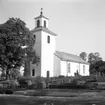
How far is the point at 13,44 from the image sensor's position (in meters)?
27.2

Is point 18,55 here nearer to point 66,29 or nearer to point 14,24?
point 14,24

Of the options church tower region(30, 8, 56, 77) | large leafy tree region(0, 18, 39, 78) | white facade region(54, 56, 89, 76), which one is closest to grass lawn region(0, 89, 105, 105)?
large leafy tree region(0, 18, 39, 78)

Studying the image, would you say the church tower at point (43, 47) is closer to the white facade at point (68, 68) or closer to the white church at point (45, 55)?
the white church at point (45, 55)

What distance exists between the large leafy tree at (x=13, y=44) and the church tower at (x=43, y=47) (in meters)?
5.27

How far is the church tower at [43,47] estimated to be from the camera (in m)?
35.2

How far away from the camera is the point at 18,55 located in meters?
28.2

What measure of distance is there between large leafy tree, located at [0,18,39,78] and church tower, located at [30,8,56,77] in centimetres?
527

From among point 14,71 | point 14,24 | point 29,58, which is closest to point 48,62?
point 29,58

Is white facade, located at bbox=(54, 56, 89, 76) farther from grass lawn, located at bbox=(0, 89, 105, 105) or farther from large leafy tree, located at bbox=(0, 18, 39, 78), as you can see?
grass lawn, located at bbox=(0, 89, 105, 105)

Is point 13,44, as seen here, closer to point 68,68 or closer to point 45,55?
point 45,55

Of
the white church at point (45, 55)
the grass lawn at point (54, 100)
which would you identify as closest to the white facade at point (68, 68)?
the white church at point (45, 55)

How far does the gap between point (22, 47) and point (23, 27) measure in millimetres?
3366

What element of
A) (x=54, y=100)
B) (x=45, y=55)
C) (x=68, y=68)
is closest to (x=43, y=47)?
(x=45, y=55)

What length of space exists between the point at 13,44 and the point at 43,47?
929 centimetres
